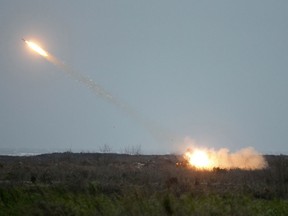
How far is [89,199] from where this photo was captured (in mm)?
14398

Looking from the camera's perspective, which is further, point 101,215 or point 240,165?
point 240,165

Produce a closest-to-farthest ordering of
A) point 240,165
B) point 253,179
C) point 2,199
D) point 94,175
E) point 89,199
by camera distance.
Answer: point 89,199 < point 2,199 < point 253,179 < point 94,175 < point 240,165

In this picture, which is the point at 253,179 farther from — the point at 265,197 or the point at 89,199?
the point at 89,199

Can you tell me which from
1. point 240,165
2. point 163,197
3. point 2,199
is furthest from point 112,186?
point 240,165

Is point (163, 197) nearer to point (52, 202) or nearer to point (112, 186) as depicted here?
point (52, 202)

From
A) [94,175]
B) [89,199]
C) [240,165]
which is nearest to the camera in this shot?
[89,199]

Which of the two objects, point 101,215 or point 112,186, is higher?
point 112,186

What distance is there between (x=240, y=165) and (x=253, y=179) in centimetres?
1663

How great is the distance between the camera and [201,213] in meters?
12.3

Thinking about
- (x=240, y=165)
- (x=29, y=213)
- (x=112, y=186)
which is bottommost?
(x=29, y=213)

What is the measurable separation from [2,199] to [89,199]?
281cm

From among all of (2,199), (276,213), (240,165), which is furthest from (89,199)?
(240,165)

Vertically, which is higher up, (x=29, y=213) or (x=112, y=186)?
(x=112, y=186)

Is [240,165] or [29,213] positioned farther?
[240,165]
